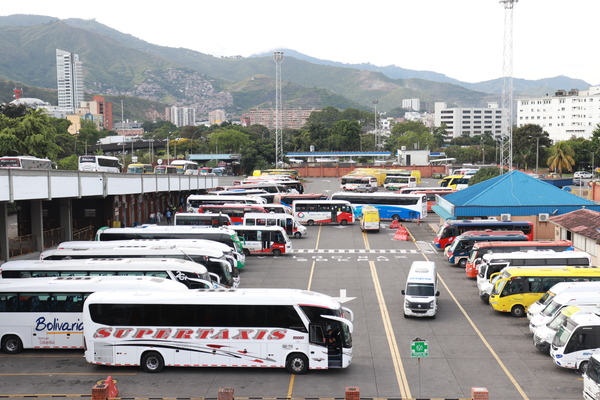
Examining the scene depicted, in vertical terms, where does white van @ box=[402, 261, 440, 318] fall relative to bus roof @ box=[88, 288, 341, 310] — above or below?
below

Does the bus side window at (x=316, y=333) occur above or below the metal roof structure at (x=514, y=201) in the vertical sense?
below

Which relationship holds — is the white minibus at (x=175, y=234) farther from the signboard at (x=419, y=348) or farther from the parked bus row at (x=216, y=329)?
the signboard at (x=419, y=348)

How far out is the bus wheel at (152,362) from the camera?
1845cm

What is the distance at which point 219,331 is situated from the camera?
18359 mm

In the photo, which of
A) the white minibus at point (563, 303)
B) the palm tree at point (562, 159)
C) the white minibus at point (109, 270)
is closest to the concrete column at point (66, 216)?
the white minibus at point (109, 270)

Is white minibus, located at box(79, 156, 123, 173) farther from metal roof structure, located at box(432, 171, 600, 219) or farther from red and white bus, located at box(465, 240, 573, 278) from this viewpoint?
red and white bus, located at box(465, 240, 573, 278)

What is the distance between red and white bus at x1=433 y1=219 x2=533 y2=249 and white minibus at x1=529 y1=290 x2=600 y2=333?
20.4 metres

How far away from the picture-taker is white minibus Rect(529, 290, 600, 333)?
21.2 meters

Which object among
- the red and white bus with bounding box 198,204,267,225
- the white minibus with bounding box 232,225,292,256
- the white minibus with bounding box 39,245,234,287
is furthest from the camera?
the red and white bus with bounding box 198,204,267,225

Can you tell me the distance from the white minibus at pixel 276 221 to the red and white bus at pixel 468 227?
1163cm

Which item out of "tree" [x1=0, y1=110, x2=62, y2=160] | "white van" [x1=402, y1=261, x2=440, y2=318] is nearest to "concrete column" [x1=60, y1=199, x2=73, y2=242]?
"white van" [x1=402, y1=261, x2=440, y2=318]

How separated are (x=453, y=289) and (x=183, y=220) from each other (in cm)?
2419

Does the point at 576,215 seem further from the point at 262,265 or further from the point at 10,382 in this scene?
the point at 10,382

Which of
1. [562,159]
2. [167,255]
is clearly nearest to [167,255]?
[167,255]
